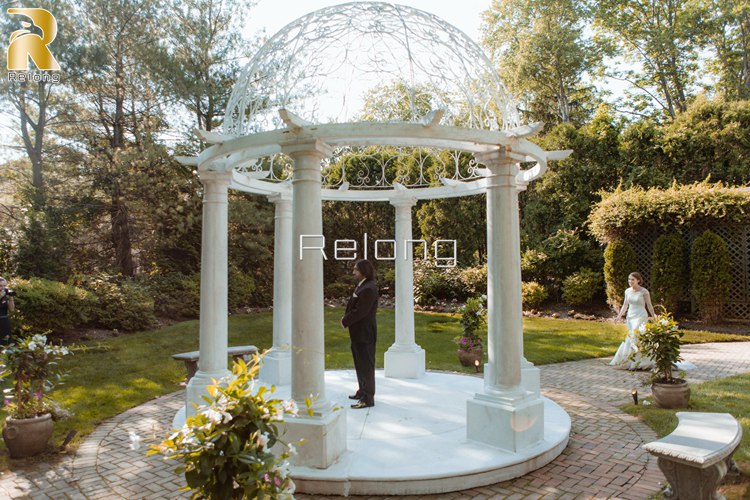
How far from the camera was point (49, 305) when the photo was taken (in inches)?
459

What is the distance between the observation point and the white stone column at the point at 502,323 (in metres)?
5.10

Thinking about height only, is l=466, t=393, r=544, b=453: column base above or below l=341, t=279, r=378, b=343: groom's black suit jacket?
below

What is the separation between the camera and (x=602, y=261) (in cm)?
1733

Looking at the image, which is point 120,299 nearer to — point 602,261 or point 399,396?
point 399,396

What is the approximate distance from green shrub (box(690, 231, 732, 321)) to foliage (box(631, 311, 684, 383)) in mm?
8587

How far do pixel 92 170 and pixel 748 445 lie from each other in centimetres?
1839

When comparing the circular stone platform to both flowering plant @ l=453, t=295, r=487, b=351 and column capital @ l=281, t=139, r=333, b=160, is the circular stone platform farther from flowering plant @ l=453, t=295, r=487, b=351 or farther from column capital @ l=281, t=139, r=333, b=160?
flowering plant @ l=453, t=295, r=487, b=351

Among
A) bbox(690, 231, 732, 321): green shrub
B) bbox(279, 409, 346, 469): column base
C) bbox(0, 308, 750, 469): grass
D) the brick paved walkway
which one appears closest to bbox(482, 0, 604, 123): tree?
bbox(690, 231, 732, 321): green shrub

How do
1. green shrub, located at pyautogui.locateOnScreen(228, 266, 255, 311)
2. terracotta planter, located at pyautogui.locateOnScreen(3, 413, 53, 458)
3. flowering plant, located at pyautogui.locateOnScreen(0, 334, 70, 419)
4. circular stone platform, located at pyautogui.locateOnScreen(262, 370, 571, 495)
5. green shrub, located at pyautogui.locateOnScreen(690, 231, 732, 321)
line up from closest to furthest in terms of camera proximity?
circular stone platform, located at pyautogui.locateOnScreen(262, 370, 571, 495)
terracotta planter, located at pyautogui.locateOnScreen(3, 413, 53, 458)
flowering plant, located at pyautogui.locateOnScreen(0, 334, 70, 419)
green shrub, located at pyautogui.locateOnScreen(690, 231, 732, 321)
green shrub, located at pyautogui.locateOnScreen(228, 266, 255, 311)

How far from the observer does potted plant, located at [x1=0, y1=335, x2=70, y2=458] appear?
17.3 ft

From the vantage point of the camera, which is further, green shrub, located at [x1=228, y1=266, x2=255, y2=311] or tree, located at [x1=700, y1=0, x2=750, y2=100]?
tree, located at [x1=700, y1=0, x2=750, y2=100]

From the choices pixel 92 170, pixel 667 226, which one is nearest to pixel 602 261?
pixel 667 226

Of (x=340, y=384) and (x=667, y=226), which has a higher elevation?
(x=667, y=226)

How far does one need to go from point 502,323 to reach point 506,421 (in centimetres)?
97
